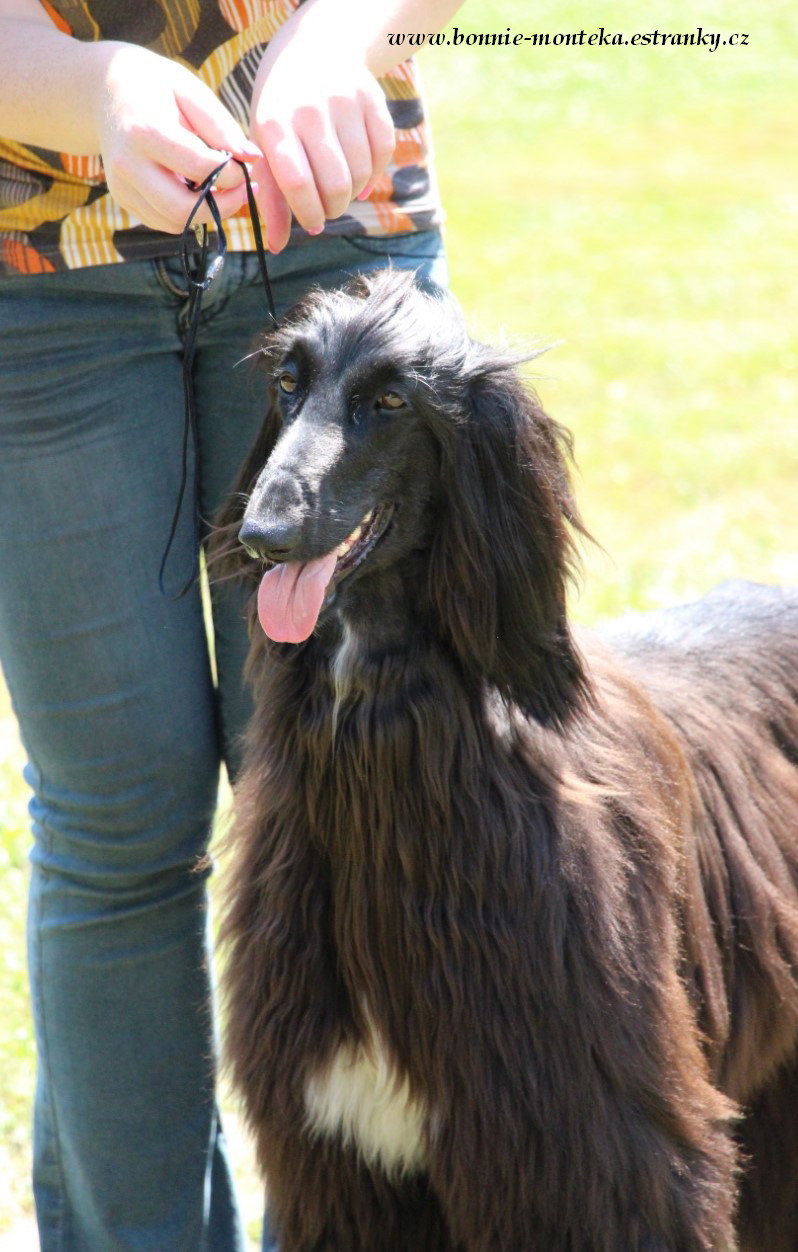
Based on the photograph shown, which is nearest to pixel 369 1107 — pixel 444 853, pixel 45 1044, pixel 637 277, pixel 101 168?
pixel 444 853

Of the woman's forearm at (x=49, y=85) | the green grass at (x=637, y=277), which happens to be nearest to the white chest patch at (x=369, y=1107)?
the green grass at (x=637, y=277)

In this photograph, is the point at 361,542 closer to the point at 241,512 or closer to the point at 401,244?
the point at 241,512

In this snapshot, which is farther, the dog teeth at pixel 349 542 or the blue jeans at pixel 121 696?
the blue jeans at pixel 121 696

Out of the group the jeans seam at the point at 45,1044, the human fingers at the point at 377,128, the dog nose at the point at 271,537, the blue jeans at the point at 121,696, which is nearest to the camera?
the dog nose at the point at 271,537

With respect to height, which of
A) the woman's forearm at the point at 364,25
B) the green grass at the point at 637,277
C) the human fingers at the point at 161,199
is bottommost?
the green grass at the point at 637,277

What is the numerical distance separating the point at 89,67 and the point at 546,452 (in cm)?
78

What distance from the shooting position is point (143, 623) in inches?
97.9

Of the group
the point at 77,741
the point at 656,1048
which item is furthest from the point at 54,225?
the point at 656,1048

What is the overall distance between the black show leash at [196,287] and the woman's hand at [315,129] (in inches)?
2.7

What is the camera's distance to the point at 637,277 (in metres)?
12.1

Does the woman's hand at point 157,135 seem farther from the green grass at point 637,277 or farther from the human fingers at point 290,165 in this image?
the green grass at point 637,277

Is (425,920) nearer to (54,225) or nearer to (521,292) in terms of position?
(54,225)

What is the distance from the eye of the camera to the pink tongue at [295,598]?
6.75ft

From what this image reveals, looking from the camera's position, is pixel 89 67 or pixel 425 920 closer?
pixel 89 67
